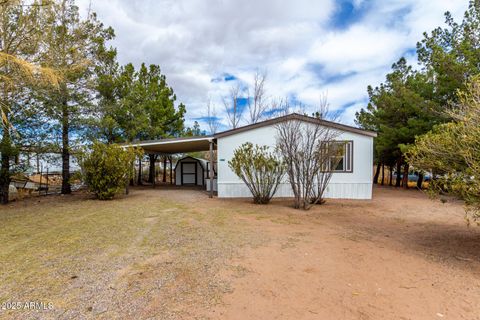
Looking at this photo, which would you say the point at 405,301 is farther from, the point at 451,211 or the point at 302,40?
the point at 302,40

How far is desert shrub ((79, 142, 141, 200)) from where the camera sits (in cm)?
965

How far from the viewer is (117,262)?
365cm

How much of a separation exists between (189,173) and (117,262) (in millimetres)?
14695

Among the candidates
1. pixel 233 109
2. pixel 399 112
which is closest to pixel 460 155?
pixel 399 112

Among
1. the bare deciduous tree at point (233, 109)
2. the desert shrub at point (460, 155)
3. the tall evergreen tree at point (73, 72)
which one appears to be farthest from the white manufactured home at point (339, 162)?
the bare deciduous tree at point (233, 109)

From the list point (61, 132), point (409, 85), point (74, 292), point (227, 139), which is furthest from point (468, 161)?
point (61, 132)

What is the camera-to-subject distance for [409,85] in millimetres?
13102

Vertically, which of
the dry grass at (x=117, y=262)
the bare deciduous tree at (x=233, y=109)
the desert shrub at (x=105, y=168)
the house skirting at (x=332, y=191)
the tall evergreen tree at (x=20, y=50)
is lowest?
the dry grass at (x=117, y=262)

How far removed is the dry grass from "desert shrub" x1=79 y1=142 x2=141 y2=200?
294 centimetres

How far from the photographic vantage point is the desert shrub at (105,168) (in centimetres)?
965

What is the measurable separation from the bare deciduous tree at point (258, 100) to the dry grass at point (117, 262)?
1777 cm

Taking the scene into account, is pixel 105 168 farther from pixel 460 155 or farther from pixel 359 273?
pixel 460 155

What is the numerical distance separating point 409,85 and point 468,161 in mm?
11552

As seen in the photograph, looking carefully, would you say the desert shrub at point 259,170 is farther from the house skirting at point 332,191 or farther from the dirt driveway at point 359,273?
the dirt driveway at point 359,273
